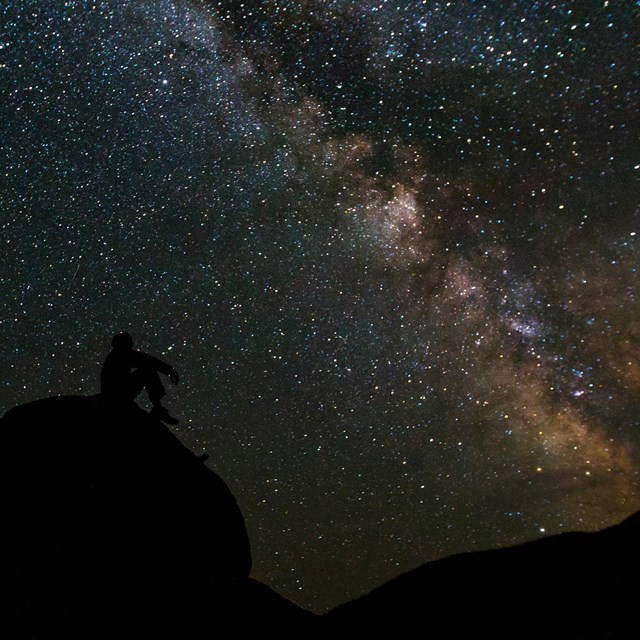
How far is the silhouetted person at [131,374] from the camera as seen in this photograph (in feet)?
27.3

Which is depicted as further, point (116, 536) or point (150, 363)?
→ point (150, 363)

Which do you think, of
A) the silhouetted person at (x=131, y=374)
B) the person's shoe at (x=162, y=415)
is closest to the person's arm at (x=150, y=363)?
the silhouetted person at (x=131, y=374)

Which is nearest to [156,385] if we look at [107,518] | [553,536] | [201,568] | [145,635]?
[107,518]

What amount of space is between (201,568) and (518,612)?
474 centimetres

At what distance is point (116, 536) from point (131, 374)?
233 cm

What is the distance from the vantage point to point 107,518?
7445 mm

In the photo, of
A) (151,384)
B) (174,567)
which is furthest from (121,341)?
(174,567)

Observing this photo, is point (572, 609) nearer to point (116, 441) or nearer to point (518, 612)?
point (518, 612)

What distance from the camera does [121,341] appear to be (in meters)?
8.30

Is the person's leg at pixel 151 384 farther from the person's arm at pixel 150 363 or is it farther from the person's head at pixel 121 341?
the person's head at pixel 121 341

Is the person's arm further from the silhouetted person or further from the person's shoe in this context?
the person's shoe

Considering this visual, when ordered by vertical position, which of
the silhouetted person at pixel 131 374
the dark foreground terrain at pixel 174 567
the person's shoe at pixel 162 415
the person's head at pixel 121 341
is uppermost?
the person's head at pixel 121 341

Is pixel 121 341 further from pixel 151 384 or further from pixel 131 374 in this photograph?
pixel 151 384

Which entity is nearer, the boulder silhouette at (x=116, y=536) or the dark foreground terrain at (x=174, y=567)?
the dark foreground terrain at (x=174, y=567)
